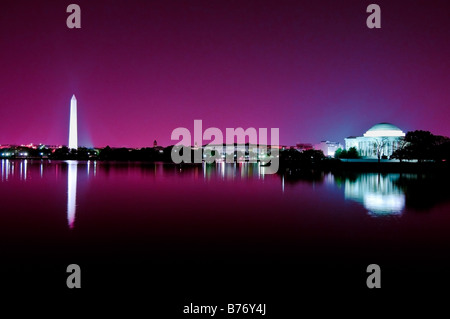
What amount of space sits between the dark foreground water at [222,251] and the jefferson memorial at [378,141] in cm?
7415

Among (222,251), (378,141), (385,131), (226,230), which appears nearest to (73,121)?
(378,141)

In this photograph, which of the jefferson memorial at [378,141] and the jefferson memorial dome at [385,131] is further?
the jefferson memorial dome at [385,131]

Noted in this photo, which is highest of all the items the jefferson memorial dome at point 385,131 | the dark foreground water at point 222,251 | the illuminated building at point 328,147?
the jefferson memorial dome at point 385,131

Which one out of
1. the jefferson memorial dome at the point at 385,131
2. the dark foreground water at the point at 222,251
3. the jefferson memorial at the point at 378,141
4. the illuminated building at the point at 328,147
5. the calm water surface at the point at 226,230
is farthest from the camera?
the illuminated building at the point at 328,147

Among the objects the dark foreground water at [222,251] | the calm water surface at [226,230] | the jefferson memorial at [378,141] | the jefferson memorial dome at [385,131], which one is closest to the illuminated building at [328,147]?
the jefferson memorial at [378,141]

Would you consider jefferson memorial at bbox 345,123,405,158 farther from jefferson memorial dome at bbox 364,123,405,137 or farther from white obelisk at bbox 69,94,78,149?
white obelisk at bbox 69,94,78,149

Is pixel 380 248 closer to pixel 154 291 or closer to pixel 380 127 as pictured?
pixel 154 291

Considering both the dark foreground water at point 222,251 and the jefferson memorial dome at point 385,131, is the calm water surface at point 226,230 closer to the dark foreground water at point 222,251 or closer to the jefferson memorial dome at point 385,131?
the dark foreground water at point 222,251

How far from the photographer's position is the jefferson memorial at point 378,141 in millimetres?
91188

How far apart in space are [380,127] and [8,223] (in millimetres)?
96605

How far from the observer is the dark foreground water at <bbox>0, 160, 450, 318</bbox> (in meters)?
8.34

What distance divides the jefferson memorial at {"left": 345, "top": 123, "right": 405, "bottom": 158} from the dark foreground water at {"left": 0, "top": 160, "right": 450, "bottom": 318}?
2919 inches

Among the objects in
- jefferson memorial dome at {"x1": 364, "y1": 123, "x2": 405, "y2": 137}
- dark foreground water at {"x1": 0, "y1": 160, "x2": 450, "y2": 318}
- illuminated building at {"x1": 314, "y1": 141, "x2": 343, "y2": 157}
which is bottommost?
dark foreground water at {"x1": 0, "y1": 160, "x2": 450, "y2": 318}

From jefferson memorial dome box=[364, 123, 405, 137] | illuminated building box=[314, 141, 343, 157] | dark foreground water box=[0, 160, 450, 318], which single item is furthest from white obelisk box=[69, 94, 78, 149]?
dark foreground water box=[0, 160, 450, 318]
